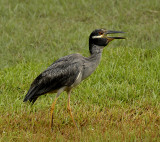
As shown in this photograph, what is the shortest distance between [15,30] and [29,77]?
3657 mm

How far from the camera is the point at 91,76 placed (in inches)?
337

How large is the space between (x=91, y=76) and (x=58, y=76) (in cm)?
233

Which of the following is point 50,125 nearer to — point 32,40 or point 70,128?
point 70,128

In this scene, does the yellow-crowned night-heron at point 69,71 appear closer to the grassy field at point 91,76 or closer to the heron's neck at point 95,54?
the heron's neck at point 95,54

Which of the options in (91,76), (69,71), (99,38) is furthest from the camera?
(91,76)

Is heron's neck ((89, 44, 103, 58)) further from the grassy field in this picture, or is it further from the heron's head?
the grassy field

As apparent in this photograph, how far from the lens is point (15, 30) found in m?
12.0

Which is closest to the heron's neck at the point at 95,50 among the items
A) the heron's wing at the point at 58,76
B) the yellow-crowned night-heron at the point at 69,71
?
the yellow-crowned night-heron at the point at 69,71

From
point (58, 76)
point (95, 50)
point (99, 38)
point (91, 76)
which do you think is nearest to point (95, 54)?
point (95, 50)

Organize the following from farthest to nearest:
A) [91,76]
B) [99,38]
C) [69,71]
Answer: [91,76] < [99,38] < [69,71]

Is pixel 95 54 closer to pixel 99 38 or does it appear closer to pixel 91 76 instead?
pixel 99 38

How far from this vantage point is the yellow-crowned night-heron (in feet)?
20.4

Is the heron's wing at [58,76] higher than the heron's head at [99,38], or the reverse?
the heron's head at [99,38]

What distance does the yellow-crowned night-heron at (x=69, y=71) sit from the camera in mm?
6211
